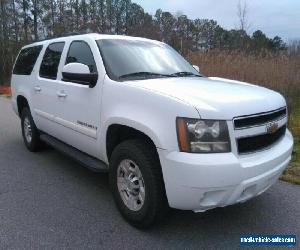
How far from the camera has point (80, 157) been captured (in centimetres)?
459

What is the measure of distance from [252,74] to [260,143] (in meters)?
7.42

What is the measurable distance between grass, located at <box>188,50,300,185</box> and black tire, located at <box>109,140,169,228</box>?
5.76 m

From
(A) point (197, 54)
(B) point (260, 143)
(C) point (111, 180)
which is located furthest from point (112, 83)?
(A) point (197, 54)

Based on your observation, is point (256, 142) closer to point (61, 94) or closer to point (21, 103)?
point (61, 94)

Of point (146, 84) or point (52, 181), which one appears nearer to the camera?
point (146, 84)

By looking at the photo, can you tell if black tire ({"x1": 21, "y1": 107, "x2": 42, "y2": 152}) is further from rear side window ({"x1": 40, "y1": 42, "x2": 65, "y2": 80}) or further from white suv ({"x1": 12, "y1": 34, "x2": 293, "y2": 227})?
white suv ({"x1": 12, "y1": 34, "x2": 293, "y2": 227})

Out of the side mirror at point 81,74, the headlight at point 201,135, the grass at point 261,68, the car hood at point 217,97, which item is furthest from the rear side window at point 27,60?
the grass at point 261,68

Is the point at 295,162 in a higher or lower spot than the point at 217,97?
lower

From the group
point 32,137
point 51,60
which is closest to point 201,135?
point 51,60

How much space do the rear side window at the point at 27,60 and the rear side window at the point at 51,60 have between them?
0.44 metres

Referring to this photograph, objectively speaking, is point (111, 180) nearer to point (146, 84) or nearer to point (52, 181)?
point (146, 84)

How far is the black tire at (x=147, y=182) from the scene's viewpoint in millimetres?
3418

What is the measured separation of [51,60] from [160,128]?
290cm

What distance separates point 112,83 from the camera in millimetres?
4004
